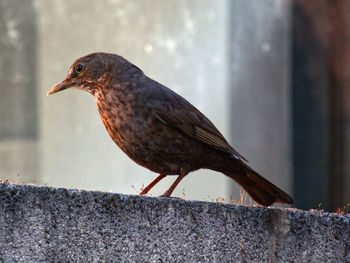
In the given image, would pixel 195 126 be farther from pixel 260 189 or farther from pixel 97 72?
pixel 97 72

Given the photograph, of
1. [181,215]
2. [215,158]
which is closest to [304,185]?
[215,158]

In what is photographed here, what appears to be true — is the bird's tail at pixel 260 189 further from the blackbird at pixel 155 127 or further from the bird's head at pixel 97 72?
the bird's head at pixel 97 72

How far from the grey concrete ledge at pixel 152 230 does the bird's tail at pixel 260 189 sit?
0.51 metres

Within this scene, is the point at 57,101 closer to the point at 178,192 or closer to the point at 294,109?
the point at 178,192

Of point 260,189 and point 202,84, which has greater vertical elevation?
point 202,84

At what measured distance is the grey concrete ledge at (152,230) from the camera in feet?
8.52

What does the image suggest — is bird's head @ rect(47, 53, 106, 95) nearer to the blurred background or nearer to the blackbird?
the blackbird

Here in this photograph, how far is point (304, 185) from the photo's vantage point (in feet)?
26.6

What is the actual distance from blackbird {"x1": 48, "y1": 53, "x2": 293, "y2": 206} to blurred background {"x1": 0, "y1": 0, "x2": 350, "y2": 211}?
383 cm

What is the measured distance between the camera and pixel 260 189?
395cm

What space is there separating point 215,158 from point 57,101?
5.80 metres

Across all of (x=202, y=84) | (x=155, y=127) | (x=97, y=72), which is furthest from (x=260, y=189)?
(x=202, y=84)

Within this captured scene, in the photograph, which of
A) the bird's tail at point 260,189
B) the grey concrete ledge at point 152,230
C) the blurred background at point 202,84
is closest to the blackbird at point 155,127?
the bird's tail at point 260,189

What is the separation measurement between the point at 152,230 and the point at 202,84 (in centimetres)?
599
